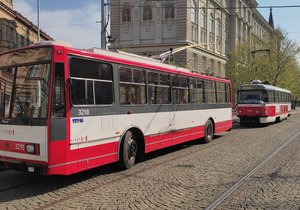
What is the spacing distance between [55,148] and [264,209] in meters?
3.81

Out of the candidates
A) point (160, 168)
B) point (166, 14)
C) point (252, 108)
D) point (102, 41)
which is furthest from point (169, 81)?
point (166, 14)

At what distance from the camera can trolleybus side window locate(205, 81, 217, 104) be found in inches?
605

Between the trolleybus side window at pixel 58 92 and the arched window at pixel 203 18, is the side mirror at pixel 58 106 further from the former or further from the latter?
the arched window at pixel 203 18

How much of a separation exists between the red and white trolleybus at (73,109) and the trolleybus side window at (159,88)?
0.03 meters

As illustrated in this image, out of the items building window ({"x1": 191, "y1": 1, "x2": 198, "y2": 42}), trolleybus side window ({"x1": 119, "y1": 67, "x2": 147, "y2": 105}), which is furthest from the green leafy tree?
trolleybus side window ({"x1": 119, "y1": 67, "x2": 147, "y2": 105})

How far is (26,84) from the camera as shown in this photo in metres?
7.81

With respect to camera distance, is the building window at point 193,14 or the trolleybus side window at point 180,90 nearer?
the trolleybus side window at point 180,90

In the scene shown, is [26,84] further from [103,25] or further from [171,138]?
[103,25]

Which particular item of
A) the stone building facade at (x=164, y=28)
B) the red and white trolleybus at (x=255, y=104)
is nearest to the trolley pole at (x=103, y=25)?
the red and white trolleybus at (x=255, y=104)

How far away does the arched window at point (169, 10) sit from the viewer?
52438 mm

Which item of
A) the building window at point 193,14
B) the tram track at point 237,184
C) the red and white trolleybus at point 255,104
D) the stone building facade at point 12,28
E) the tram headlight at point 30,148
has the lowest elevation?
the tram track at point 237,184

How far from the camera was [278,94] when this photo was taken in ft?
96.8

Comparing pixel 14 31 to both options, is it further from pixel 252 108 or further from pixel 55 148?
pixel 55 148

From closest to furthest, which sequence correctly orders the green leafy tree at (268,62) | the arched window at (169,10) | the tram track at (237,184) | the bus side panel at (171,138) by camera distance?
1. the tram track at (237,184)
2. the bus side panel at (171,138)
3. the green leafy tree at (268,62)
4. the arched window at (169,10)
